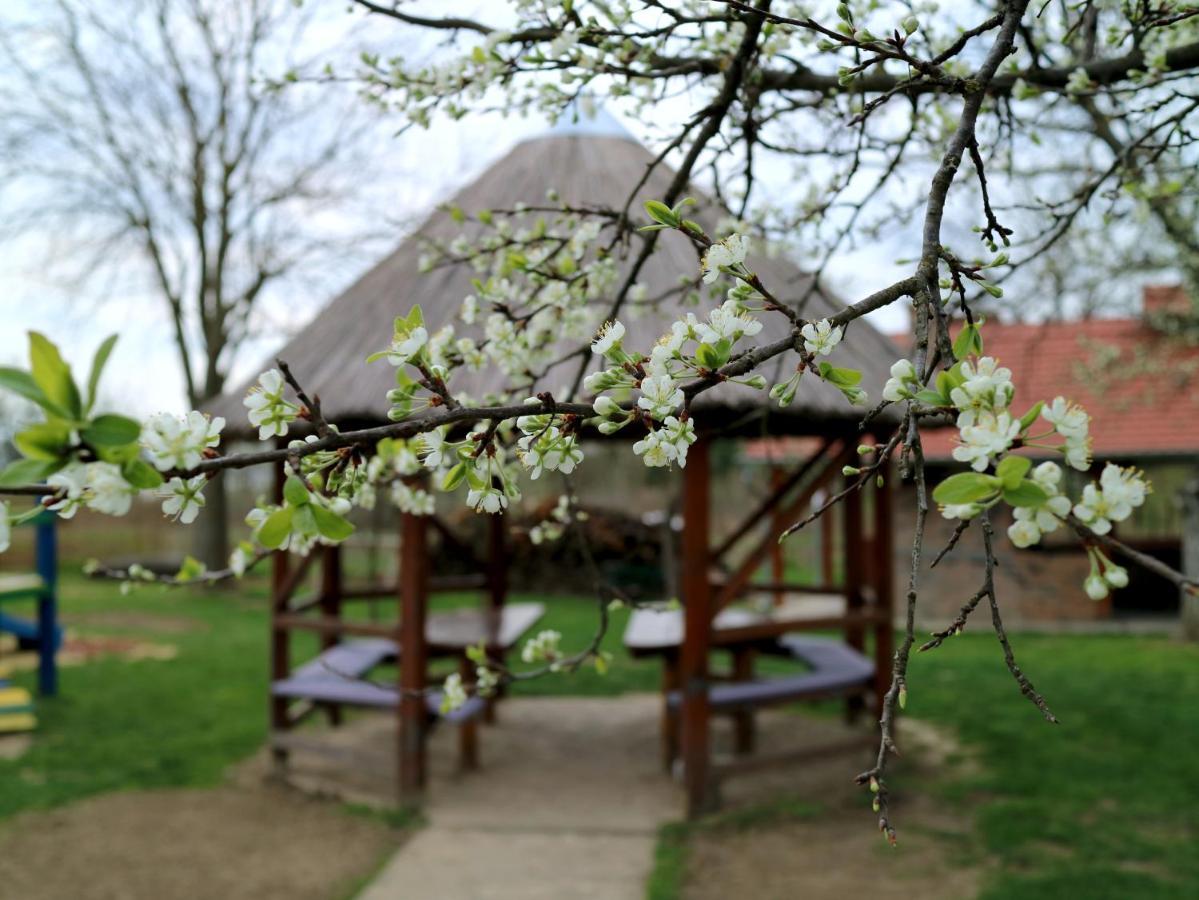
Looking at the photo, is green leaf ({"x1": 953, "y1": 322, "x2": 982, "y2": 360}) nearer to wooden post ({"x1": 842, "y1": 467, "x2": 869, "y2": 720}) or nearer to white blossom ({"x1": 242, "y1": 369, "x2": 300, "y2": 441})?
white blossom ({"x1": 242, "y1": 369, "x2": 300, "y2": 441})

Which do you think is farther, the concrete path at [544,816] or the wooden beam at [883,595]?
the wooden beam at [883,595]

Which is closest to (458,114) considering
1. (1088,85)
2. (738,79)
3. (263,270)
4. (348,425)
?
(738,79)

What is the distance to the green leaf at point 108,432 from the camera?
3.14 feet

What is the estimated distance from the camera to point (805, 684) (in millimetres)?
5680

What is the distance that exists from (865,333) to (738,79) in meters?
4.48

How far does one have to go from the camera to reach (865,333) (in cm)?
666

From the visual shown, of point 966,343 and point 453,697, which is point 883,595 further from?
point 966,343

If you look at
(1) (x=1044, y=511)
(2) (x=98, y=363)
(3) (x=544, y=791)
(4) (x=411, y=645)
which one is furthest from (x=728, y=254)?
(3) (x=544, y=791)

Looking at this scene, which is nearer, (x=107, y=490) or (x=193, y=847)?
(x=107, y=490)

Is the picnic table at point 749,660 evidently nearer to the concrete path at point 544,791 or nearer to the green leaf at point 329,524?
the concrete path at point 544,791

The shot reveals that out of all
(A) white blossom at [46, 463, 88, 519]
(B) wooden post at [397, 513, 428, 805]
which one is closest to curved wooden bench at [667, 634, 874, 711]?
(B) wooden post at [397, 513, 428, 805]

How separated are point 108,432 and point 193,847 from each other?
15.1 feet

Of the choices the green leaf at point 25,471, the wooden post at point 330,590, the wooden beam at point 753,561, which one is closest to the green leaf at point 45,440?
the green leaf at point 25,471

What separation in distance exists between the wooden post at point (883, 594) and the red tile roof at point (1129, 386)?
5.92m
